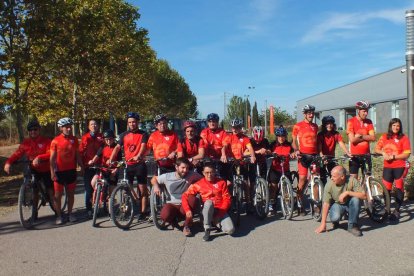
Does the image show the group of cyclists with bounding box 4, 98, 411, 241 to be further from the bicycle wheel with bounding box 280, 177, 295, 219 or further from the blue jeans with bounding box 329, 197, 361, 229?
the blue jeans with bounding box 329, 197, 361, 229

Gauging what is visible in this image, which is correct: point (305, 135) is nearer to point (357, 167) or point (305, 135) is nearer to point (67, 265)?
point (357, 167)

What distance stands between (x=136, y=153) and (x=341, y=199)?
3.48 metres

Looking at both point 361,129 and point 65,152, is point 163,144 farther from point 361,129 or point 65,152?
point 361,129

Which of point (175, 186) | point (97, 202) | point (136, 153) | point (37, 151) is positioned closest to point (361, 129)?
point (175, 186)

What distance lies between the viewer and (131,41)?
2395 centimetres

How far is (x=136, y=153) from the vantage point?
7.48m

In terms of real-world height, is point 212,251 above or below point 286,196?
below

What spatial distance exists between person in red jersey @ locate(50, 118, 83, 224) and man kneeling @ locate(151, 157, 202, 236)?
5.30ft

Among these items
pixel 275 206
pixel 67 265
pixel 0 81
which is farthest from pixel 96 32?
pixel 67 265

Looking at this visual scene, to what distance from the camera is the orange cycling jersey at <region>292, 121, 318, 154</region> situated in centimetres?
754

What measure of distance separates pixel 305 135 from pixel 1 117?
11209mm

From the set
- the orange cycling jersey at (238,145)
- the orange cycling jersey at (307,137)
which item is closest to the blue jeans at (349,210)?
the orange cycling jersey at (307,137)

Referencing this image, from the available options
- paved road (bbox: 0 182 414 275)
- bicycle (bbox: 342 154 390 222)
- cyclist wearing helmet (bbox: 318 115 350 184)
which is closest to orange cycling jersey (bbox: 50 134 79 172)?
paved road (bbox: 0 182 414 275)

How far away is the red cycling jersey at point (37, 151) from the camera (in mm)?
7398
